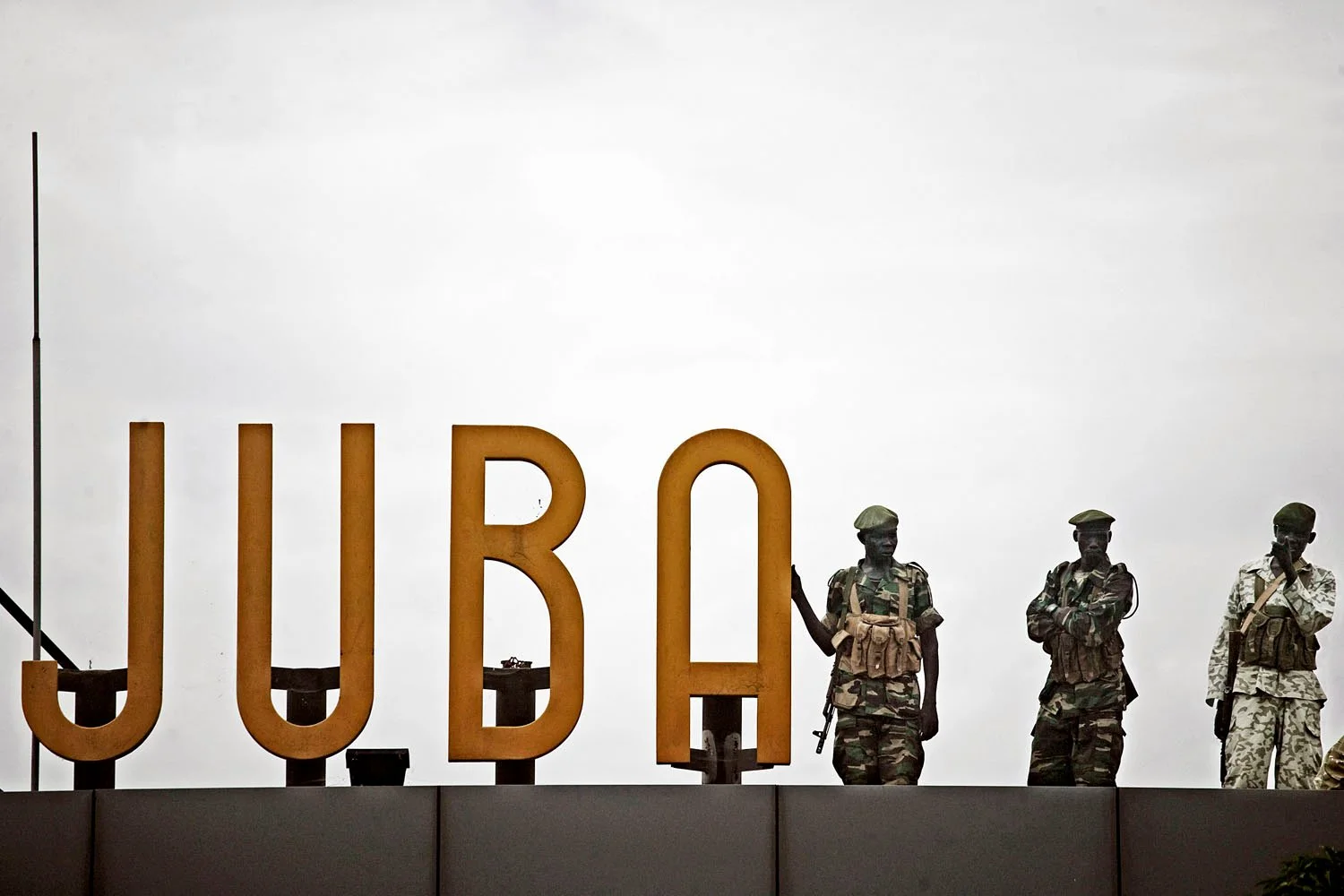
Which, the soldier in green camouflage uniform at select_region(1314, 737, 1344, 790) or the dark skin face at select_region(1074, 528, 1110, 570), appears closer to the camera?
the soldier in green camouflage uniform at select_region(1314, 737, 1344, 790)

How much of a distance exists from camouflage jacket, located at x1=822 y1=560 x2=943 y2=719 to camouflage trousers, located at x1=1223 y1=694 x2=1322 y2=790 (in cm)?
160

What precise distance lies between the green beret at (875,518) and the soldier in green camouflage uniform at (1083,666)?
831 mm

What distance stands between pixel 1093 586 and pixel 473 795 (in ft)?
10.8

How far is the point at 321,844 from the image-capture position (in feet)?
27.3

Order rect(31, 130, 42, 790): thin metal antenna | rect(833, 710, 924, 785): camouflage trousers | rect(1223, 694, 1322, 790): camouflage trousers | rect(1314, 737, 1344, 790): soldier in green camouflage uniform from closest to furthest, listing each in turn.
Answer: rect(1314, 737, 1344, 790): soldier in green camouflage uniform < rect(1223, 694, 1322, 790): camouflage trousers < rect(833, 710, 924, 785): camouflage trousers < rect(31, 130, 42, 790): thin metal antenna

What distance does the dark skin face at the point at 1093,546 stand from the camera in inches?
338

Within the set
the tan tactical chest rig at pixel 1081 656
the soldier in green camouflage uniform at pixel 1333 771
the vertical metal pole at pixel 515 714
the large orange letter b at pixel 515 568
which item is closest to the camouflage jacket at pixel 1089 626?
the tan tactical chest rig at pixel 1081 656

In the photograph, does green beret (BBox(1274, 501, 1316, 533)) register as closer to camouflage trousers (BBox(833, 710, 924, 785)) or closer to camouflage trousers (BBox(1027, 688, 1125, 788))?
camouflage trousers (BBox(1027, 688, 1125, 788))

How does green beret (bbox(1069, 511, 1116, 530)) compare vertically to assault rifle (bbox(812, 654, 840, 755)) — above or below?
above

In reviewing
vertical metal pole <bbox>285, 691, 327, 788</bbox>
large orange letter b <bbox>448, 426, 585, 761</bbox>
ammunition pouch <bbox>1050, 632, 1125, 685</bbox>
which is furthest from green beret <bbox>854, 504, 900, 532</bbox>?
vertical metal pole <bbox>285, 691, 327, 788</bbox>

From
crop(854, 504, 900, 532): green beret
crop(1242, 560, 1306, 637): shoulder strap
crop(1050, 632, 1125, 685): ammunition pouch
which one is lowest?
crop(1050, 632, 1125, 685): ammunition pouch

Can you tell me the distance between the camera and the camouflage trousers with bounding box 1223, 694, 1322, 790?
8398mm

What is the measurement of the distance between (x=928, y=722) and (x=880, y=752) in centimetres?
29

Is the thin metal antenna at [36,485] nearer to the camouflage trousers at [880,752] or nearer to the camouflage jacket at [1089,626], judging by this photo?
the camouflage trousers at [880,752]
